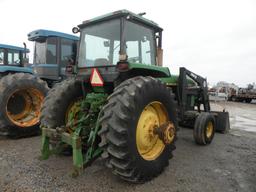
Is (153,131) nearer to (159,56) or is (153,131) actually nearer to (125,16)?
(159,56)

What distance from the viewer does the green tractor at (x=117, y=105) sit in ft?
8.79

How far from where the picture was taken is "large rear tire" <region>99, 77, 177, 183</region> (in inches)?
103

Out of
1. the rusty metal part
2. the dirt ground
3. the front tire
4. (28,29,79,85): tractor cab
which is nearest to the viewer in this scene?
the dirt ground

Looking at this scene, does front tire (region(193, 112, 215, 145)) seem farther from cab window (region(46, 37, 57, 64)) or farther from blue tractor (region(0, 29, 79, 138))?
cab window (region(46, 37, 57, 64))

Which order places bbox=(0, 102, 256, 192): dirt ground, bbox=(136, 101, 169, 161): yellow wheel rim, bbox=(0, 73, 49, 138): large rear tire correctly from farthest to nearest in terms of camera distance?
1. bbox=(0, 73, 49, 138): large rear tire
2. bbox=(136, 101, 169, 161): yellow wheel rim
3. bbox=(0, 102, 256, 192): dirt ground

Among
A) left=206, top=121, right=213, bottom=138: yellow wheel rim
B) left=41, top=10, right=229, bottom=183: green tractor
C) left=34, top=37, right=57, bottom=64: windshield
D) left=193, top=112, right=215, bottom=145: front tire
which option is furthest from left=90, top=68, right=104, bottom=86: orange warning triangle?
left=34, top=37, right=57, bottom=64: windshield

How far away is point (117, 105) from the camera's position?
267 centimetres

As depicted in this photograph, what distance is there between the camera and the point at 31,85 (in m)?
5.30

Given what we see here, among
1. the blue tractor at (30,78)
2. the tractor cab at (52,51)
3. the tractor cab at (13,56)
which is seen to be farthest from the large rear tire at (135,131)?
the tractor cab at (13,56)

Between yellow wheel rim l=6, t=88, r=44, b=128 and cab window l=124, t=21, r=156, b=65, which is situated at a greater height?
cab window l=124, t=21, r=156, b=65

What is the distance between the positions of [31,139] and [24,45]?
325 cm

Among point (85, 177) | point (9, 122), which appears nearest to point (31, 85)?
point (9, 122)

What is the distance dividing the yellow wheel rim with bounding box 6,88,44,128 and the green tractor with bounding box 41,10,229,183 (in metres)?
1.86

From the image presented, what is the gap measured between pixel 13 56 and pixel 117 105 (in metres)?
5.84
